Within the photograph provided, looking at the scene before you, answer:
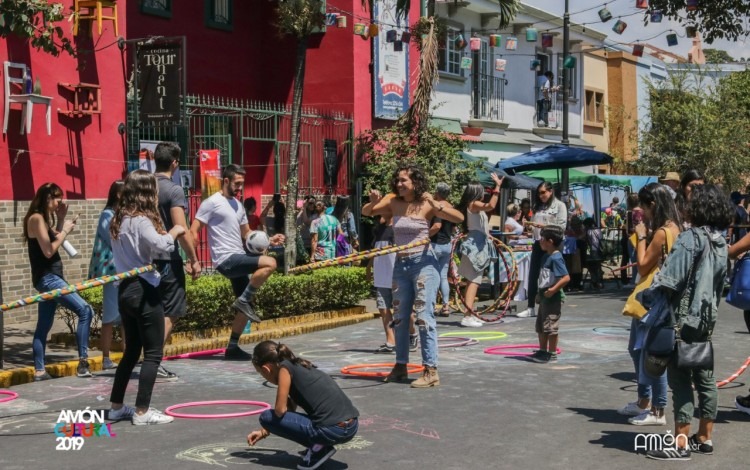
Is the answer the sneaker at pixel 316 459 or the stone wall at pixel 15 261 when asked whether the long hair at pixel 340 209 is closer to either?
the stone wall at pixel 15 261

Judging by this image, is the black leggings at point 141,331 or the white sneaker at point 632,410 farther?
the white sneaker at point 632,410

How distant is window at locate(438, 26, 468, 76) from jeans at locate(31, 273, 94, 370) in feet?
62.1

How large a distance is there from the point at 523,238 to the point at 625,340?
5976 millimetres

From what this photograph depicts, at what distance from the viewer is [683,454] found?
7.02 metres

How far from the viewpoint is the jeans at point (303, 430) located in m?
6.61

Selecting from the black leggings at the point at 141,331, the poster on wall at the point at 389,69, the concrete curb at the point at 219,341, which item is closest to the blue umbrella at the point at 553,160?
the poster on wall at the point at 389,69

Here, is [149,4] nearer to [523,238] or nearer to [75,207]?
[75,207]

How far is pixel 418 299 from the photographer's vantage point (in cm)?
964

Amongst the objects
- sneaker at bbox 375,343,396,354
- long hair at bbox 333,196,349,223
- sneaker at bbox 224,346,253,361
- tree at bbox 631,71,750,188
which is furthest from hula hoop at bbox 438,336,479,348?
tree at bbox 631,71,750,188

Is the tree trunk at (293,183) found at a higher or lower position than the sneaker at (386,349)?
higher

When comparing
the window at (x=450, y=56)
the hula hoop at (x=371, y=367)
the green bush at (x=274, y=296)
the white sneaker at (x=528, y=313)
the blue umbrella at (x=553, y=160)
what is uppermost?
the window at (x=450, y=56)

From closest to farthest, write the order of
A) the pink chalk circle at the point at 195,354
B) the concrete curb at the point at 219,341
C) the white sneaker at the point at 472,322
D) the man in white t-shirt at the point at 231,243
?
the concrete curb at the point at 219,341 < the man in white t-shirt at the point at 231,243 < the pink chalk circle at the point at 195,354 < the white sneaker at the point at 472,322

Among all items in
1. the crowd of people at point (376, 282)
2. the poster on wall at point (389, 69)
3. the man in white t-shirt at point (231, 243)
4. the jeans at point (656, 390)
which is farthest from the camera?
the poster on wall at point (389, 69)

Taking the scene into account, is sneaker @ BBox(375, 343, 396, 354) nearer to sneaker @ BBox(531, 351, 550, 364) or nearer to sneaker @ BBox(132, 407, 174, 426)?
sneaker @ BBox(531, 351, 550, 364)
